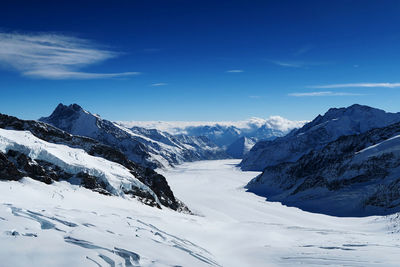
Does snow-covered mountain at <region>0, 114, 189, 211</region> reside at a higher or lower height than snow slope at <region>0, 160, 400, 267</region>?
higher

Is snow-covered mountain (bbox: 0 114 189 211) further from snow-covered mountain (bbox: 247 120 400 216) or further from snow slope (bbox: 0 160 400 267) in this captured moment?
snow-covered mountain (bbox: 247 120 400 216)

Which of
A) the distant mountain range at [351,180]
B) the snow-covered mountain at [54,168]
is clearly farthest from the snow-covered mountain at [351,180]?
the snow-covered mountain at [54,168]

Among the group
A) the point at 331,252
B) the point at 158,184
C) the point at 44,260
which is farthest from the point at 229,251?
the point at 158,184

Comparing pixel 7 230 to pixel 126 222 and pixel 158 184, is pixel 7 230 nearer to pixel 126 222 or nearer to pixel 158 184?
pixel 126 222

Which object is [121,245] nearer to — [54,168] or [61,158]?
[54,168]

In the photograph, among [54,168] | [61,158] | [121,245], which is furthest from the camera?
[61,158]

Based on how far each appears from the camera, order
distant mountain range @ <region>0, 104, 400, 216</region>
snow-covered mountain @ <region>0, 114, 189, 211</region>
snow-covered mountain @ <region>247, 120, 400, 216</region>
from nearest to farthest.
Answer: snow-covered mountain @ <region>0, 114, 189, 211</region> < distant mountain range @ <region>0, 104, 400, 216</region> < snow-covered mountain @ <region>247, 120, 400, 216</region>

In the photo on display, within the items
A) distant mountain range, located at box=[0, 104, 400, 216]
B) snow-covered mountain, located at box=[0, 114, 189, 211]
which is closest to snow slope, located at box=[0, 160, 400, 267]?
snow-covered mountain, located at box=[0, 114, 189, 211]

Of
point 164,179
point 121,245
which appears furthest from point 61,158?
point 164,179

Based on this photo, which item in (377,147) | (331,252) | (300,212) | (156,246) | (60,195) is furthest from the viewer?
(377,147)
